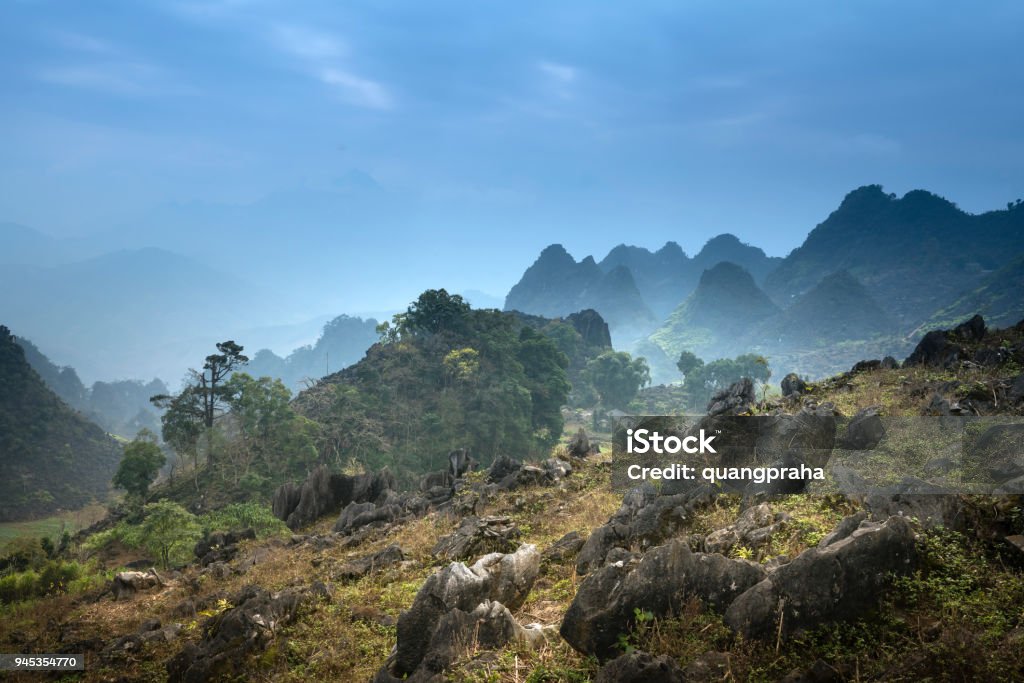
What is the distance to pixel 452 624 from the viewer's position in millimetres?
6164

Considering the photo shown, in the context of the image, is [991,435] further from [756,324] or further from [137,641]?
[756,324]

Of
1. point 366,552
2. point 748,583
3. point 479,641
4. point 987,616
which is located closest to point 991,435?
point 987,616

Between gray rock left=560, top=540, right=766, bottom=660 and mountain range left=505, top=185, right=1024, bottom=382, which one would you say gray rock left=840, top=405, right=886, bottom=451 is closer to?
gray rock left=560, top=540, right=766, bottom=660

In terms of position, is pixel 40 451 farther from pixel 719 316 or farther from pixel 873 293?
pixel 873 293

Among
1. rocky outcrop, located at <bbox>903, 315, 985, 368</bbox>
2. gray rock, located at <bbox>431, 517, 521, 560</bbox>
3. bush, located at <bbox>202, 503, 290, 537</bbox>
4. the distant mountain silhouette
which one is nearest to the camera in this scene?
gray rock, located at <bbox>431, 517, 521, 560</bbox>

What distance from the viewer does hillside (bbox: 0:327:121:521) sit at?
201ft

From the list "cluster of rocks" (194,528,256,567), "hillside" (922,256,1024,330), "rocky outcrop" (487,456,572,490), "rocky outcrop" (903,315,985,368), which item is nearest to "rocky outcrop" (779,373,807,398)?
"rocky outcrop" (903,315,985,368)

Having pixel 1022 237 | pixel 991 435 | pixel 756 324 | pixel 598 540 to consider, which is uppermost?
pixel 1022 237

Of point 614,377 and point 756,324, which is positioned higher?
point 756,324

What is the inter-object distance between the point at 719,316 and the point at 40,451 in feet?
599

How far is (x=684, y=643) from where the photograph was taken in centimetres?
538

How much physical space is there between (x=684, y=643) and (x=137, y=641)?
995 cm

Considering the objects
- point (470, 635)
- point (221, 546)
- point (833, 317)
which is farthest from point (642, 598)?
point (833, 317)

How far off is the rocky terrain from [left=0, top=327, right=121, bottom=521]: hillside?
61186 mm
